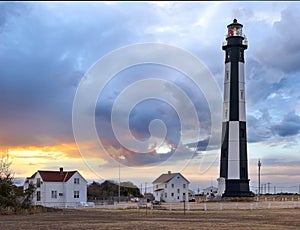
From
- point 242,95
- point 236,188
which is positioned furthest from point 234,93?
point 236,188

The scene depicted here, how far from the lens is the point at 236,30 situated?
64000 mm

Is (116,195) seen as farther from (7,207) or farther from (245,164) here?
(7,207)

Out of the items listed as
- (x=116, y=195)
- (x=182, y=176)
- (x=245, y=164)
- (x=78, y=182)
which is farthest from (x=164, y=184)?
(x=245, y=164)

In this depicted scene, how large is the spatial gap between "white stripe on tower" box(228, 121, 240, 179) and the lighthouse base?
0.64m

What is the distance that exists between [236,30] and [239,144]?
49.1ft

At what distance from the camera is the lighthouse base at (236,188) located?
59.5 metres

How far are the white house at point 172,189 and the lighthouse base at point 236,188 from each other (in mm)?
21783

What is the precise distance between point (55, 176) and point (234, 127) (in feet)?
83.3

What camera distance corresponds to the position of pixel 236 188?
5966 cm

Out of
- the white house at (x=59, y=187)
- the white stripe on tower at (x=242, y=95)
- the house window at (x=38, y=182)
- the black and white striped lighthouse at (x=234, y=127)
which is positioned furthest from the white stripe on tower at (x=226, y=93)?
the house window at (x=38, y=182)

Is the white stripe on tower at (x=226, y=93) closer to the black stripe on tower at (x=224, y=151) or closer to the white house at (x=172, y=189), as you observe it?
the black stripe on tower at (x=224, y=151)

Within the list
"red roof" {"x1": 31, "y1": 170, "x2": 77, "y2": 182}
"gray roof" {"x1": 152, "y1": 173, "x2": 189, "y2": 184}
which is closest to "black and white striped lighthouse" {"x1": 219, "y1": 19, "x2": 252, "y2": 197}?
"red roof" {"x1": 31, "y1": 170, "x2": 77, "y2": 182}

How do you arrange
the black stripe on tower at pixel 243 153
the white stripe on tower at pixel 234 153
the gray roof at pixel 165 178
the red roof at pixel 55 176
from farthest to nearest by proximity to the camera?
the gray roof at pixel 165 178 → the red roof at pixel 55 176 → the black stripe on tower at pixel 243 153 → the white stripe on tower at pixel 234 153

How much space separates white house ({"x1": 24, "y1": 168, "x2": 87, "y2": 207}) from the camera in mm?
65812
